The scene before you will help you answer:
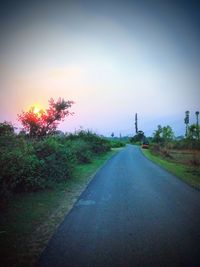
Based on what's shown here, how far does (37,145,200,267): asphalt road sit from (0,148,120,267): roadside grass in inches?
11.5

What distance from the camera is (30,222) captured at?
22.9ft

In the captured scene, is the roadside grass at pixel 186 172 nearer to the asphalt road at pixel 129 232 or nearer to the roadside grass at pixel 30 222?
the asphalt road at pixel 129 232

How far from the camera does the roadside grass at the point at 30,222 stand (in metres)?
5.00

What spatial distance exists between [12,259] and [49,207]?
12.6 feet

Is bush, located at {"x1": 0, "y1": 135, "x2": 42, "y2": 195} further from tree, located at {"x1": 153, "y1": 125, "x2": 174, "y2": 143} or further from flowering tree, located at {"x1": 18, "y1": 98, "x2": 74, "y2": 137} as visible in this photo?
tree, located at {"x1": 153, "y1": 125, "x2": 174, "y2": 143}

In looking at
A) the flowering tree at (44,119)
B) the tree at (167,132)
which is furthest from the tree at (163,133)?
the flowering tree at (44,119)

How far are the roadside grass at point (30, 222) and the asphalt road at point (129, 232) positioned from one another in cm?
29

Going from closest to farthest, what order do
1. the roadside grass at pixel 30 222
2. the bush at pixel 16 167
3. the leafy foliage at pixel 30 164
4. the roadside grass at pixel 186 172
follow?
the roadside grass at pixel 30 222
the bush at pixel 16 167
the leafy foliage at pixel 30 164
the roadside grass at pixel 186 172

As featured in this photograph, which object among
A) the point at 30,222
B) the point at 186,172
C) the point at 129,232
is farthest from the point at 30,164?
the point at 186,172

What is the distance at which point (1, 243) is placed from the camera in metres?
5.59

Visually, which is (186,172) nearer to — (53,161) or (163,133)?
(53,161)

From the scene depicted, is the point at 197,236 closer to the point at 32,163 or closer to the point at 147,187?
the point at 147,187

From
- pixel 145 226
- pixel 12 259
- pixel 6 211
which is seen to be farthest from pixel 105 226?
pixel 6 211

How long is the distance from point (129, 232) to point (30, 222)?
2897 mm
